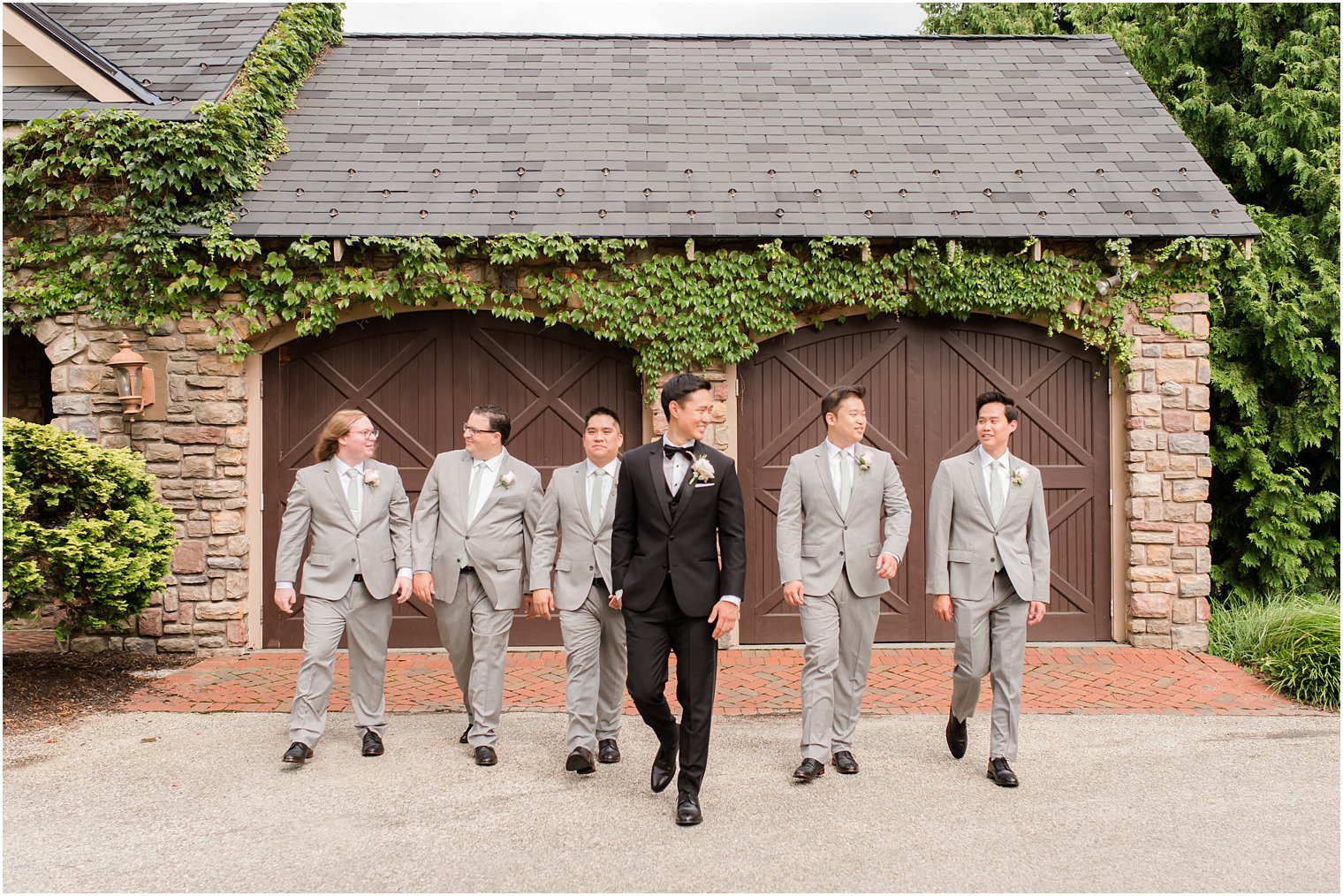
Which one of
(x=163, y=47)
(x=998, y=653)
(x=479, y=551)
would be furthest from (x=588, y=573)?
(x=163, y=47)

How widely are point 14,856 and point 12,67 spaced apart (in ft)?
22.8

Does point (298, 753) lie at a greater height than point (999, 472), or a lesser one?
lesser

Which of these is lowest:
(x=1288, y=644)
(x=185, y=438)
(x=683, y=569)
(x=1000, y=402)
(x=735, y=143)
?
(x=1288, y=644)

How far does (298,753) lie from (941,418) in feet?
17.6

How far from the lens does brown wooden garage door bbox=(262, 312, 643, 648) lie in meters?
7.57

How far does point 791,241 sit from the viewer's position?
283 inches

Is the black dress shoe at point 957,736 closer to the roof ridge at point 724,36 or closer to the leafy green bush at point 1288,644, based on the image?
the leafy green bush at point 1288,644

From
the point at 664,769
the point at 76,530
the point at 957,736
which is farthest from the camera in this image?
the point at 76,530

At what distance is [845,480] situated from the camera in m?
4.66

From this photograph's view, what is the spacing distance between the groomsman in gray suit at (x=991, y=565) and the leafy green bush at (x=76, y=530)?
5003mm

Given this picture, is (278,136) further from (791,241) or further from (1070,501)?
(1070,501)

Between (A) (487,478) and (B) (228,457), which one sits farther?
(B) (228,457)

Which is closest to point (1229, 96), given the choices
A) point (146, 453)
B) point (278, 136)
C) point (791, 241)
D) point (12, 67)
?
point (791, 241)

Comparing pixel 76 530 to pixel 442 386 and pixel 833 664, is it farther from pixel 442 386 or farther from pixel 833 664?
pixel 833 664
